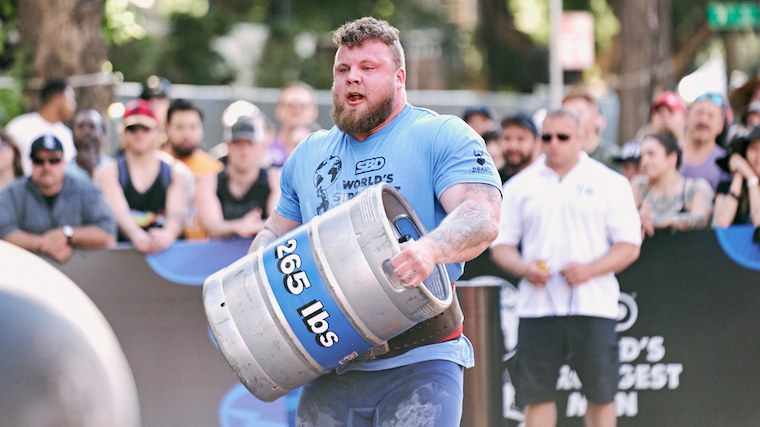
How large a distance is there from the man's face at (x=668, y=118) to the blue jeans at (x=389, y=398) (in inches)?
200

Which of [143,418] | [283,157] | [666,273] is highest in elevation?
[283,157]

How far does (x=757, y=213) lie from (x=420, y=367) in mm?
3611

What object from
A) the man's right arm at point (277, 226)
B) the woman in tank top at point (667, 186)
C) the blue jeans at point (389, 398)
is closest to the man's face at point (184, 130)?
the woman in tank top at point (667, 186)

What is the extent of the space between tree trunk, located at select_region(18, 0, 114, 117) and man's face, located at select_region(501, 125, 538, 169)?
4274 millimetres

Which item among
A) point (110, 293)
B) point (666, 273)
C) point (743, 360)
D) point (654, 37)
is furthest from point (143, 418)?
point (654, 37)

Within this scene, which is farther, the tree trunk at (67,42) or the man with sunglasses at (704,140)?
the tree trunk at (67,42)

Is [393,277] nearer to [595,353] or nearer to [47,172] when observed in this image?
[595,353]

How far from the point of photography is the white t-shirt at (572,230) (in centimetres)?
528

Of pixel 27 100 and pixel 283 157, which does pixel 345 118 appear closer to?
pixel 283 157

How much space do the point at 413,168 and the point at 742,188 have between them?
3719 millimetres

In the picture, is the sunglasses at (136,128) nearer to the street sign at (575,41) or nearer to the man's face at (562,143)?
the man's face at (562,143)

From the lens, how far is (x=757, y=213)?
18.8ft

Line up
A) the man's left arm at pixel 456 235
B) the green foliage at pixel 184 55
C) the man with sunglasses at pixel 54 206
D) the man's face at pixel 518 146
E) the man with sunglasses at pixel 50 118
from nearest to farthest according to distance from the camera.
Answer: the man's left arm at pixel 456 235 < the man with sunglasses at pixel 54 206 < the man's face at pixel 518 146 < the man with sunglasses at pixel 50 118 < the green foliage at pixel 184 55

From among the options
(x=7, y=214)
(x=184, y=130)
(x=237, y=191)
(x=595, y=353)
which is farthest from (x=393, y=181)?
(x=184, y=130)
